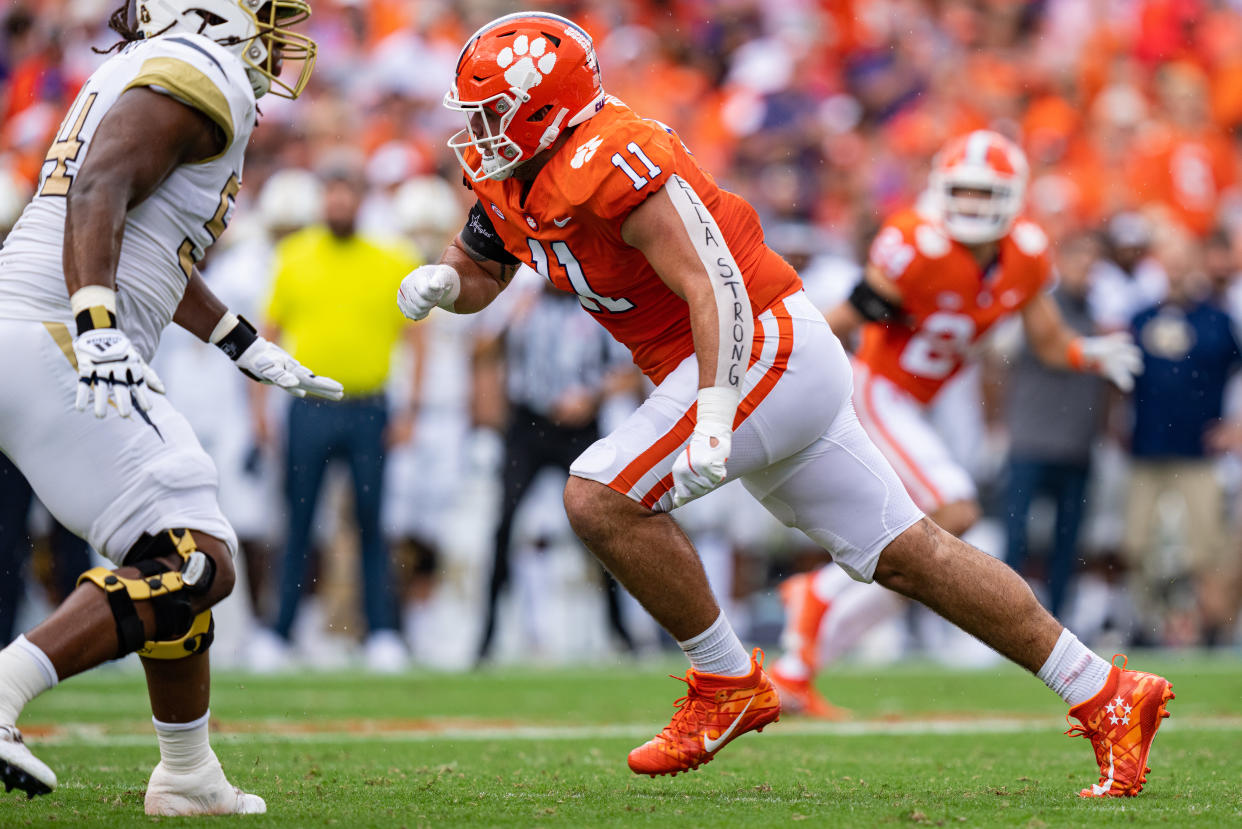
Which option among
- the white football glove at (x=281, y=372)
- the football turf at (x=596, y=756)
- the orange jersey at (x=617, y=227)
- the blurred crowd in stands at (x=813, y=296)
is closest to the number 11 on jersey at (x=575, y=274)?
the orange jersey at (x=617, y=227)

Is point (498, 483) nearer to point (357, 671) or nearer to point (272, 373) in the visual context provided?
point (357, 671)

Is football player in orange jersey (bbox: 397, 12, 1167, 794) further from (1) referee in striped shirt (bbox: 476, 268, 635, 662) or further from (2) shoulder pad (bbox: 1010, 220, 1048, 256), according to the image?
(1) referee in striped shirt (bbox: 476, 268, 635, 662)

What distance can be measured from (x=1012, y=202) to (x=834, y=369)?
8.99 feet

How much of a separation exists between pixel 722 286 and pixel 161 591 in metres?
1.41

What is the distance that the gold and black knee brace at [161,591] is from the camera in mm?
3340

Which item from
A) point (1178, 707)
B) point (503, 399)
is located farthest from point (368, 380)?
point (1178, 707)

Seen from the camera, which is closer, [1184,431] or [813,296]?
[813,296]

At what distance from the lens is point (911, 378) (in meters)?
6.57

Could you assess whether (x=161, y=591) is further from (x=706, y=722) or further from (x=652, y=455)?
(x=706, y=722)

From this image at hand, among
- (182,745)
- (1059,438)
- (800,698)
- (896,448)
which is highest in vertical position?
(896,448)

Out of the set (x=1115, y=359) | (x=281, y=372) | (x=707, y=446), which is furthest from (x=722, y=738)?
(x=1115, y=359)

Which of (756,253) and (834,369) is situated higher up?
(756,253)

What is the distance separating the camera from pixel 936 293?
20.8 ft

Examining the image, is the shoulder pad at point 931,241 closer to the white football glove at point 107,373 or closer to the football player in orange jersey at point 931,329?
the football player in orange jersey at point 931,329
